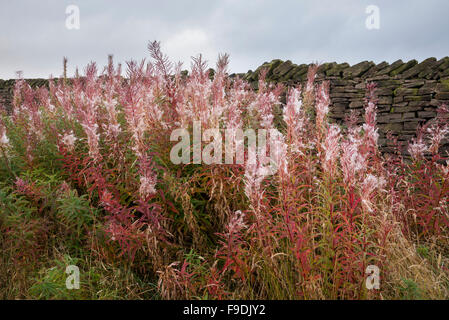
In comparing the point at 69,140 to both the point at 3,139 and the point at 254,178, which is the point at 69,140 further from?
the point at 254,178

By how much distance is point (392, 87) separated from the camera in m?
7.89

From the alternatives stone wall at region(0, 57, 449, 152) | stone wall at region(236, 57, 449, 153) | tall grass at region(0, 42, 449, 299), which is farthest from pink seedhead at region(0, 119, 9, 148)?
stone wall at region(236, 57, 449, 153)

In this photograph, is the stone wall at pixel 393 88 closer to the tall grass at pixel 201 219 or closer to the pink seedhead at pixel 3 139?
the tall grass at pixel 201 219

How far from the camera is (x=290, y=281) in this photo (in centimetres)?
250

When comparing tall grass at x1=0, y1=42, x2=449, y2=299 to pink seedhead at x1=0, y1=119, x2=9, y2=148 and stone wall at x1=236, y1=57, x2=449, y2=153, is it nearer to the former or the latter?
pink seedhead at x1=0, y1=119, x2=9, y2=148

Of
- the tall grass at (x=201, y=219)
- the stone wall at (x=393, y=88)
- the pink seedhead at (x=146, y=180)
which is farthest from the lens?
the stone wall at (x=393, y=88)

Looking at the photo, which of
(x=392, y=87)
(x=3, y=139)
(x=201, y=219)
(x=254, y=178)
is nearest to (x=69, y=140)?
(x=3, y=139)

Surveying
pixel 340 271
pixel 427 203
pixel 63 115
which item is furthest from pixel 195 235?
pixel 63 115

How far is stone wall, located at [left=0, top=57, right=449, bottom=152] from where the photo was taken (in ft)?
23.7

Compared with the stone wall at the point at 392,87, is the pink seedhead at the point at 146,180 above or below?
below

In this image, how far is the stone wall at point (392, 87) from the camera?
7.23m

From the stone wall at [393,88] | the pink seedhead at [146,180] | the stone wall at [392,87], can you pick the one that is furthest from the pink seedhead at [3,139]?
the stone wall at [393,88]

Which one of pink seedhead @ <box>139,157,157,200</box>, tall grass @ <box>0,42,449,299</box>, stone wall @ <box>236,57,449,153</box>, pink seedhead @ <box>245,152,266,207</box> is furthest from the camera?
stone wall @ <box>236,57,449,153</box>

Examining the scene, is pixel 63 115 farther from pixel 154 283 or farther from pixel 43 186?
pixel 154 283
